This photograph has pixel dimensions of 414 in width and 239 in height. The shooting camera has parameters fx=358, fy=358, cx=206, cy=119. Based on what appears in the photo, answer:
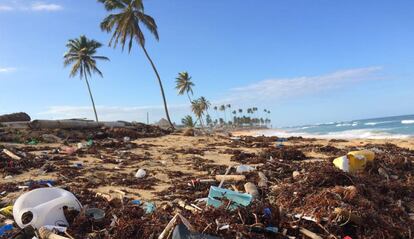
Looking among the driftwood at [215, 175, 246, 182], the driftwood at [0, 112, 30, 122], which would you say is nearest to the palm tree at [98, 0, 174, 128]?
the driftwood at [0, 112, 30, 122]

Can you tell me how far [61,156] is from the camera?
11242 mm

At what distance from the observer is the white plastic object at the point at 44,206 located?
14.0 ft

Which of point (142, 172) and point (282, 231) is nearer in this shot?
point (282, 231)

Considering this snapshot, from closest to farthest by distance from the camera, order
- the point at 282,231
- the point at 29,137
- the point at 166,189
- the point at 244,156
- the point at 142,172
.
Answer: the point at 282,231 < the point at 166,189 < the point at 142,172 < the point at 244,156 < the point at 29,137

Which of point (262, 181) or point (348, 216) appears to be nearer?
point (348, 216)

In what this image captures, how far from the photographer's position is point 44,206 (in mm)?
4355

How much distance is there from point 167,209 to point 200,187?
87.8 inches

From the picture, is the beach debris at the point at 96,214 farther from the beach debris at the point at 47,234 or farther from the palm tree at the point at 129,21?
the palm tree at the point at 129,21

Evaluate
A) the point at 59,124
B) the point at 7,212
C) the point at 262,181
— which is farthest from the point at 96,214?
the point at 59,124

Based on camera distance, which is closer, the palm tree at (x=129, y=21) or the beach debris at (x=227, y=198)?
the beach debris at (x=227, y=198)

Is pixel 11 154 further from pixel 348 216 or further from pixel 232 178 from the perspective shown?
pixel 348 216

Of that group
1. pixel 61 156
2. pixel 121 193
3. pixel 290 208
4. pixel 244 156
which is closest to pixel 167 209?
pixel 290 208

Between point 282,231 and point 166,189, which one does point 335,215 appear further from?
point 166,189

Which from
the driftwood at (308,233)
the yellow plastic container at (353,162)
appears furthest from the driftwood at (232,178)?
the driftwood at (308,233)
